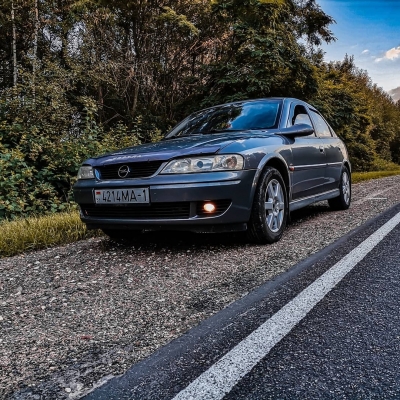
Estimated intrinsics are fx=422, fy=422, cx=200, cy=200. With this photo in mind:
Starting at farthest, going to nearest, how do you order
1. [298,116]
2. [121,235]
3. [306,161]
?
[298,116] < [306,161] < [121,235]

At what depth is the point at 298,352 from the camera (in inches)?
67.1

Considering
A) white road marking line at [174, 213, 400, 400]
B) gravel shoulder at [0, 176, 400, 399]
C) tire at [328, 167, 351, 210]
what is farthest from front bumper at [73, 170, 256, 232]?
tire at [328, 167, 351, 210]

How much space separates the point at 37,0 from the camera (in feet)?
42.3

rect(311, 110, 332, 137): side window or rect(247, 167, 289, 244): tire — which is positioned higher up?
rect(311, 110, 332, 137): side window

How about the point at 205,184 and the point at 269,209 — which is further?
the point at 269,209

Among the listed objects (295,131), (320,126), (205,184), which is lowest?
(205,184)

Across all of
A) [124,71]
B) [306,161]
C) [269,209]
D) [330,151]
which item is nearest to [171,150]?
[269,209]

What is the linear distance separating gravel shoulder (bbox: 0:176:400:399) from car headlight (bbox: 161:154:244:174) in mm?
713

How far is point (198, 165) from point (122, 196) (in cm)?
70

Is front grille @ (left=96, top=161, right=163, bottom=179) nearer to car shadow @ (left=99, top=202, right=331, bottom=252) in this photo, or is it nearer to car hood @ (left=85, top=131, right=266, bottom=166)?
car hood @ (left=85, top=131, right=266, bottom=166)

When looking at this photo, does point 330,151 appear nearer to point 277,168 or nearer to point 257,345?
point 277,168

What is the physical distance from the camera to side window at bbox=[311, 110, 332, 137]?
562cm

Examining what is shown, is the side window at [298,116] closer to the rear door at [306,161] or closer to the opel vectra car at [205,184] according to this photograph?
the rear door at [306,161]

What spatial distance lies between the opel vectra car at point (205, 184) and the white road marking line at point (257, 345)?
38.4 inches
